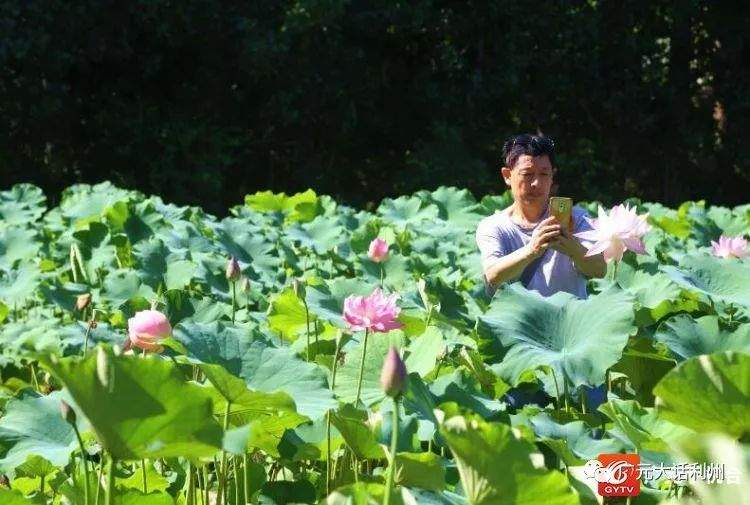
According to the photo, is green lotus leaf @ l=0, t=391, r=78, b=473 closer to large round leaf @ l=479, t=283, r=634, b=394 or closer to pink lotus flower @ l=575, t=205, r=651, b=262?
large round leaf @ l=479, t=283, r=634, b=394

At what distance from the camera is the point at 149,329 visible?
5.70 ft

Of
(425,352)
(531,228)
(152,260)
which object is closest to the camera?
(425,352)

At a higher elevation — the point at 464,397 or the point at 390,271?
the point at 464,397

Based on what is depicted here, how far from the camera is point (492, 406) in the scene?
1.70m

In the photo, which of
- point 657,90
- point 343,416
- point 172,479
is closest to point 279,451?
point 343,416

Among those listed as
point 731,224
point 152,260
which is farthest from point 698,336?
point 731,224

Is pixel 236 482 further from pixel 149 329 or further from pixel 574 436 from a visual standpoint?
pixel 574 436

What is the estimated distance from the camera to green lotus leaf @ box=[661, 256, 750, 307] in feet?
8.17

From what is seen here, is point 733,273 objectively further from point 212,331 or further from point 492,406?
point 212,331

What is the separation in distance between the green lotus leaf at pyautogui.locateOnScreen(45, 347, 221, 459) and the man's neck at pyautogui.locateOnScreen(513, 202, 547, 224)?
134 centimetres

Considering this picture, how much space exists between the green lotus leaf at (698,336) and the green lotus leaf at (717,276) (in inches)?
23.6

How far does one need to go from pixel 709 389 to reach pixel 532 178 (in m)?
1.22

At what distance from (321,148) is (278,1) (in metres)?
1.50

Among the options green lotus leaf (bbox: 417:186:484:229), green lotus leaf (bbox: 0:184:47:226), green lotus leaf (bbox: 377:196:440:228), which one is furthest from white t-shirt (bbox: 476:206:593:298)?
green lotus leaf (bbox: 0:184:47:226)
